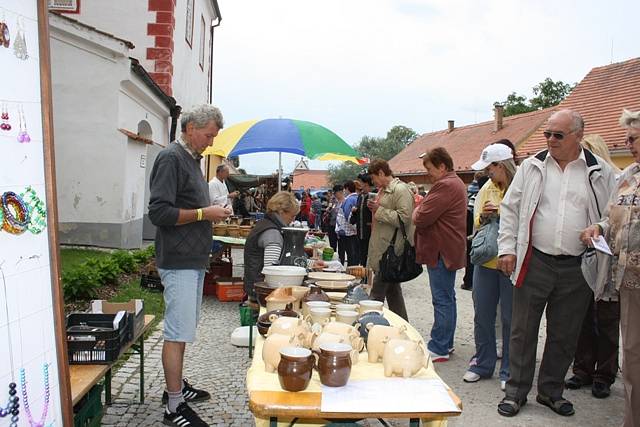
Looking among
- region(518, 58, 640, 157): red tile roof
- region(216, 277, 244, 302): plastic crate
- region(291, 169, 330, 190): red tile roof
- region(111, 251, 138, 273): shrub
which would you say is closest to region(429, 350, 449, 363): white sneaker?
region(216, 277, 244, 302): plastic crate

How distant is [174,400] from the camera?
10.3 feet

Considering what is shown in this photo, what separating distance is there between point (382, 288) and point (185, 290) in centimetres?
253

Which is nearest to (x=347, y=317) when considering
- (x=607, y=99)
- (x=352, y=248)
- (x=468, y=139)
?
(x=352, y=248)

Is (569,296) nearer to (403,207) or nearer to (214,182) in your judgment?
(403,207)

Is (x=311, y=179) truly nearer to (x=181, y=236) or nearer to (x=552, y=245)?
(x=552, y=245)

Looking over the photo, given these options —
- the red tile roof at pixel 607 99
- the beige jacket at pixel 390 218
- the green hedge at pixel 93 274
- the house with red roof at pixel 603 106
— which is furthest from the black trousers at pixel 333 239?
the beige jacket at pixel 390 218

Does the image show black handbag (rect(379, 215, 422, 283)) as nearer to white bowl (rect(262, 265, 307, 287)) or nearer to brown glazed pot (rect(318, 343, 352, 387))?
white bowl (rect(262, 265, 307, 287))

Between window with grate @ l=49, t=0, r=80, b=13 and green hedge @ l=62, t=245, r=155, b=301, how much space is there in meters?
7.02

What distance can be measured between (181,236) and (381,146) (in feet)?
238

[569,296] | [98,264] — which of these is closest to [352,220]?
[98,264]

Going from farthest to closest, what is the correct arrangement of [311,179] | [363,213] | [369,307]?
[311,179] < [363,213] < [369,307]

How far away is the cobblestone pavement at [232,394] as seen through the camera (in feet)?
11.4

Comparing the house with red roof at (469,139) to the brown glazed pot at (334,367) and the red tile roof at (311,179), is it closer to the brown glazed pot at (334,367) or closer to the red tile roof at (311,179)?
the brown glazed pot at (334,367)

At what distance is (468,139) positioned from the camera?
3294cm
